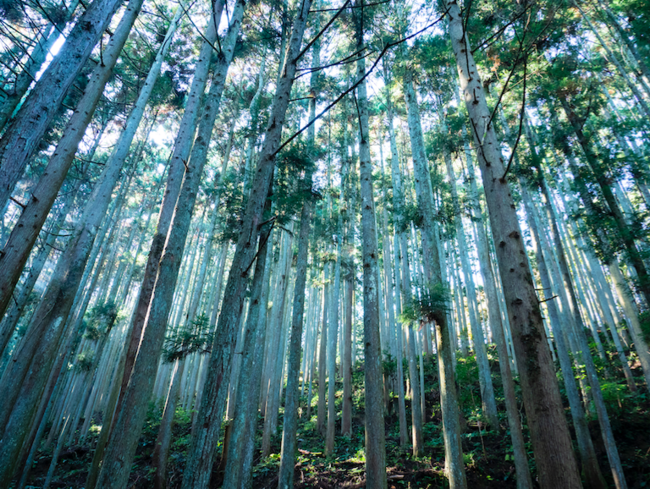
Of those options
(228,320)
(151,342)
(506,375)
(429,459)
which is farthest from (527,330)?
(429,459)

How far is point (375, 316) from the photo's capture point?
501 cm

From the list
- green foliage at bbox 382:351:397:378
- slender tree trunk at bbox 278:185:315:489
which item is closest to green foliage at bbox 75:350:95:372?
slender tree trunk at bbox 278:185:315:489

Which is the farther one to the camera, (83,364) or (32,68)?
(83,364)

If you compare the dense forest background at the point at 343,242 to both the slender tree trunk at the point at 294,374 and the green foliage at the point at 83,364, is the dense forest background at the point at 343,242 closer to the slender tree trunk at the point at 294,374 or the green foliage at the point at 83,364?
the slender tree trunk at the point at 294,374

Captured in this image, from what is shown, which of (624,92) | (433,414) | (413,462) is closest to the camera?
(413,462)

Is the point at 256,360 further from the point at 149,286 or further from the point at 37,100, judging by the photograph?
the point at 37,100

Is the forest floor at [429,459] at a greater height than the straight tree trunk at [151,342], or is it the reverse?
the straight tree trunk at [151,342]

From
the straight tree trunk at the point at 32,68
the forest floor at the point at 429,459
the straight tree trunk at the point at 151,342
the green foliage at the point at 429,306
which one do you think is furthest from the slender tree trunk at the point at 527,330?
the straight tree trunk at the point at 32,68

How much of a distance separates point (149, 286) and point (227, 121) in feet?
41.8

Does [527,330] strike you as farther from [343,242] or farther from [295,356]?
[343,242]

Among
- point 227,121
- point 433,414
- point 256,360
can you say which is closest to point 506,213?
point 256,360

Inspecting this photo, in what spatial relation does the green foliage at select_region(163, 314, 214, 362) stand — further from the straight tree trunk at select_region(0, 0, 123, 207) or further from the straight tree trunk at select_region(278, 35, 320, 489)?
the straight tree trunk at select_region(0, 0, 123, 207)

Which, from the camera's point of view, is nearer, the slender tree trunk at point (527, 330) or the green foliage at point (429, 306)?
the slender tree trunk at point (527, 330)

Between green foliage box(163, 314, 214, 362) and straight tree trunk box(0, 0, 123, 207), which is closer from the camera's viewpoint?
straight tree trunk box(0, 0, 123, 207)
